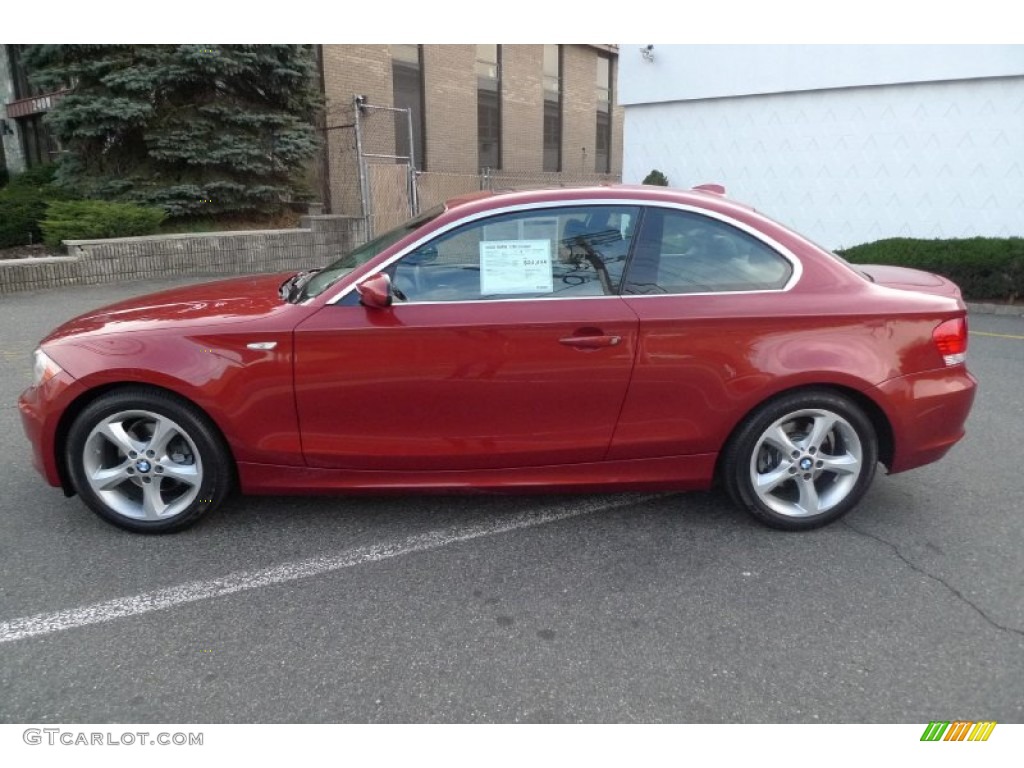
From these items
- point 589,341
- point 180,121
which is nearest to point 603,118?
point 180,121

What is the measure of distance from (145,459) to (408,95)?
61.7 ft

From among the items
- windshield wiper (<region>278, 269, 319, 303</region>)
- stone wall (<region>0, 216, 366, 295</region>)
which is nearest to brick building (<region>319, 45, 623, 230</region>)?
stone wall (<region>0, 216, 366, 295</region>)

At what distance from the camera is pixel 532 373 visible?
3301 millimetres

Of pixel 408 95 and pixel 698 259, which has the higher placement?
pixel 408 95

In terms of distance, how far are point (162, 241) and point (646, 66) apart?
31.0 feet

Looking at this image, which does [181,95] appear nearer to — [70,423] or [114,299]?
[114,299]

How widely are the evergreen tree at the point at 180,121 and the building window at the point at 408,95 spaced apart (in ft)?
21.0

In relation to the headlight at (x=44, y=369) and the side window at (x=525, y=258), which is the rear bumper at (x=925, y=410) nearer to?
the side window at (x=525, y=258)

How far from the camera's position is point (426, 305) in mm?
3312

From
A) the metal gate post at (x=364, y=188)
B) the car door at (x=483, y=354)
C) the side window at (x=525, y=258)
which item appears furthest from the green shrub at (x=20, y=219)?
the side window at (x=525, y=258)

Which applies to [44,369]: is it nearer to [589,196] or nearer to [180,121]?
[589,196]

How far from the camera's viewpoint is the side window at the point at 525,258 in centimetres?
337

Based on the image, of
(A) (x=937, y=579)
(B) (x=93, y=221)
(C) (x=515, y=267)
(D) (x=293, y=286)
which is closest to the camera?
(A) (x=937, y=579)

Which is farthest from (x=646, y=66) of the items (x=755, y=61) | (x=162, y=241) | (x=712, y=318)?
(x=712, y=318)
